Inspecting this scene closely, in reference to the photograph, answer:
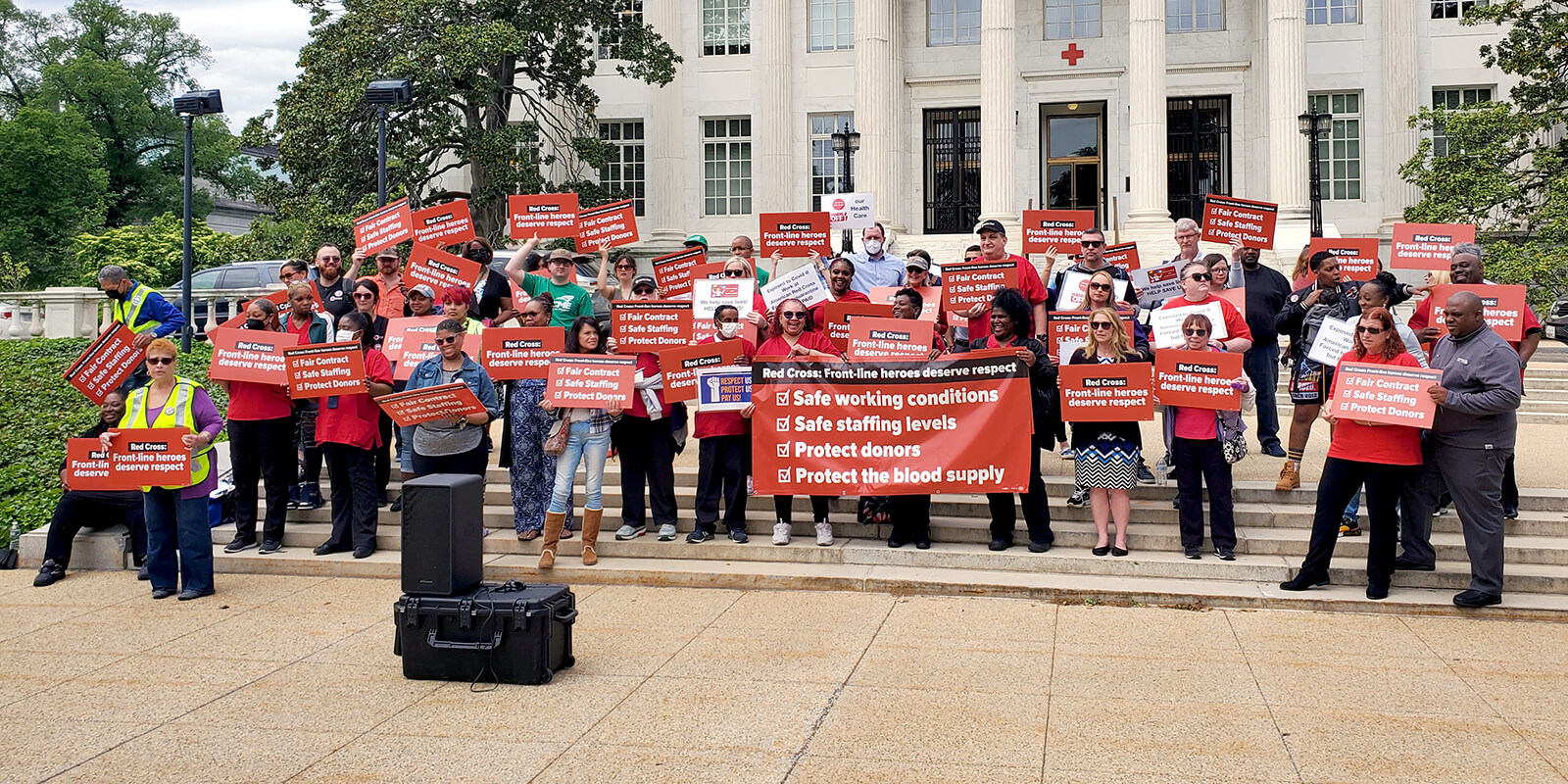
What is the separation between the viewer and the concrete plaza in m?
6.01

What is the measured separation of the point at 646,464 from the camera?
1111 centimetres

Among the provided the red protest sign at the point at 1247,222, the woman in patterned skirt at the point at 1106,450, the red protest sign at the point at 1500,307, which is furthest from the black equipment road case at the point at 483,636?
the red protest sign at the point at 1247,222

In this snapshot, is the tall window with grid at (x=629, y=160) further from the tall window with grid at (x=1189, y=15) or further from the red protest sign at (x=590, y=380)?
the red protest sign at (x=590, y=380)

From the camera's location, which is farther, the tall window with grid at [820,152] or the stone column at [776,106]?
the tall window with grid at [820,152]

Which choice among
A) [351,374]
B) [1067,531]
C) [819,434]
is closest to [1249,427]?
[1067,531]

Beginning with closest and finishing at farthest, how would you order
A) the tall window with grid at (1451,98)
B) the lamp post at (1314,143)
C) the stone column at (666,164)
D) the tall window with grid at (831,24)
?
1. the lamp post at (1314,143)
2. the tall window with grid at (1451,98)
3. the tall window with grid at (831,24)
4. the stone column at (666,164)

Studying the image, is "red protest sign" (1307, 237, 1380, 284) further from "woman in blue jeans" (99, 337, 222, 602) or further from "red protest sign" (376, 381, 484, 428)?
"woman in blue jeans" (99, 337, 222, 602)

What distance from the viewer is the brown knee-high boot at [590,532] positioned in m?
10.4

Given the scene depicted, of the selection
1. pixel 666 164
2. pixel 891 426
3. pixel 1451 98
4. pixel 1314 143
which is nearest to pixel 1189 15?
pixel 1451 98

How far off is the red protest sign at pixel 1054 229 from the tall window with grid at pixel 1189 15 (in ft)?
70.5

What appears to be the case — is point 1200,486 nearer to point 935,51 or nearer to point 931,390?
point 931,390

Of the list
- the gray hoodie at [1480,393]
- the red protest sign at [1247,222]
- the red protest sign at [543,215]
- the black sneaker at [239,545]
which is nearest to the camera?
the gray hoodie at [1480,393]

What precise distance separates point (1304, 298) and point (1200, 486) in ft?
8.43

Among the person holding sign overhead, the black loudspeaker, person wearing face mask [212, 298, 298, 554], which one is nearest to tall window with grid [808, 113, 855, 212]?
the person holding sign overhead
